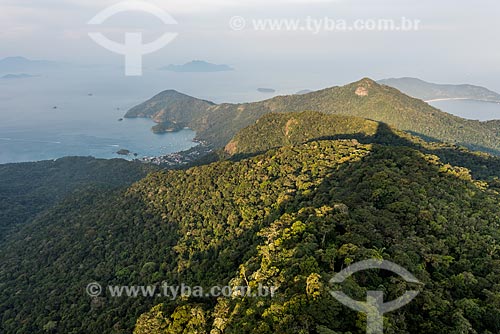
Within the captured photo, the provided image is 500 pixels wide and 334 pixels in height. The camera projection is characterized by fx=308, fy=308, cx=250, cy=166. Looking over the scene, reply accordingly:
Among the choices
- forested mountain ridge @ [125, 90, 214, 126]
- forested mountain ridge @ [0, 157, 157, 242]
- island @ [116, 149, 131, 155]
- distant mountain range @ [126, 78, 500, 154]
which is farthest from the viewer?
forested mountain ridge @ [125, 90, 214, 126]

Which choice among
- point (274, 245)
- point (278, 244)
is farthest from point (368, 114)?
point (274, 245)

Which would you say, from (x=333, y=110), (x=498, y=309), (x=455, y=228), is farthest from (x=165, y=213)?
(x=333, y=110)

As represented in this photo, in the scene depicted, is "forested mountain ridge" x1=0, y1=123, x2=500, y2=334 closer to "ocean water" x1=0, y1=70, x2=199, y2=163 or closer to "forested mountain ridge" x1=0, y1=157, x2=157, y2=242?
"forested mountain ridge" x1=0, y1=157, x2=157, y2=242

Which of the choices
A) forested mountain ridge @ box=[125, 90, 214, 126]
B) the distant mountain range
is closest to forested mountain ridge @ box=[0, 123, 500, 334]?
the distant mountain range

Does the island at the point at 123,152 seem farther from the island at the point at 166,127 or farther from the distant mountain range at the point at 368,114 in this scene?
the island at the point at 166,127

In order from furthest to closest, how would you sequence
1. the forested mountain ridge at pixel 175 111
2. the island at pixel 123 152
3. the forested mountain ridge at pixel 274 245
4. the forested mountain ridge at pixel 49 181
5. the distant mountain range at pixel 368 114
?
the forested mountain ridge at pixel 175 111 → the island at pixel 123 152 → the distant mountain range at pixel 368 114 → the forested mountain ridge at pixel 49 181 → the forested mountain ridge at pixel 274 245

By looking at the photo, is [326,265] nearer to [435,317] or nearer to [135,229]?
[435,317]

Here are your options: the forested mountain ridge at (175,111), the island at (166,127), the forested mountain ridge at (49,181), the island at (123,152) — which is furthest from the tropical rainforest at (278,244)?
the forested mountain ridge at (175,111)
